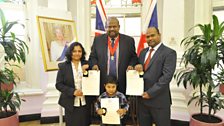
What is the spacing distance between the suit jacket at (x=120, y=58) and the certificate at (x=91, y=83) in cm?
17

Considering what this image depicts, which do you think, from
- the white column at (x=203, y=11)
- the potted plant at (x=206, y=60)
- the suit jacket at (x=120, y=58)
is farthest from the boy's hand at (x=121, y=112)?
the white column at (x=203, y=11)

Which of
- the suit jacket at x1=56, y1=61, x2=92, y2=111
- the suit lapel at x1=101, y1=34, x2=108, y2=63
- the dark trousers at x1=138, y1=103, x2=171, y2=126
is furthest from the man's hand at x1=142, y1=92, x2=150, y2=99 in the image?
the suit jacket at x1=56, y1=61, x2=92, y2=111

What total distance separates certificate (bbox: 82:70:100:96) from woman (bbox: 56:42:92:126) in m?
0.06

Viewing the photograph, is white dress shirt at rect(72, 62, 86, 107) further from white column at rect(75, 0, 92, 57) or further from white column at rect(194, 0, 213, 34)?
white column at rect(194, 0, 213, 34)

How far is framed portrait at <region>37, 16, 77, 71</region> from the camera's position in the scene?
2.70 metres

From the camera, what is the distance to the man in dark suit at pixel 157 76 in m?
2.07

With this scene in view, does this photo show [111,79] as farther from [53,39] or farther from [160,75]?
[53,39]

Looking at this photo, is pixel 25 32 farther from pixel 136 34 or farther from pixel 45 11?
pixel 136 34

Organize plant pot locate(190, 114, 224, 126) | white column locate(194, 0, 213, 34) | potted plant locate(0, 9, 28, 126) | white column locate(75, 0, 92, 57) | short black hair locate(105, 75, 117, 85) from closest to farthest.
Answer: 1. short black hair locate(105, 75, 117, 85)
2. plant pot locate(190, 114, 224, 126)
3. potted plant locate(0, 9, 28, 126)
4. white column locate(194, 0, 213, 34)
5. white column locate(75, 0, 92, 57)

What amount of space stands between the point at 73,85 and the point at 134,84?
63 cm

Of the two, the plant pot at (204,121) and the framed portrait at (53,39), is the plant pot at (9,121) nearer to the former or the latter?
the framed portrait at (53,39)

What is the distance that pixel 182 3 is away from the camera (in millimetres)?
3195

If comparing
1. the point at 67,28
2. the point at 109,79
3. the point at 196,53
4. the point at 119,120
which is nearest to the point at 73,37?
the point at 67,28

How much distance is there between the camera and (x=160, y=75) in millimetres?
2139
